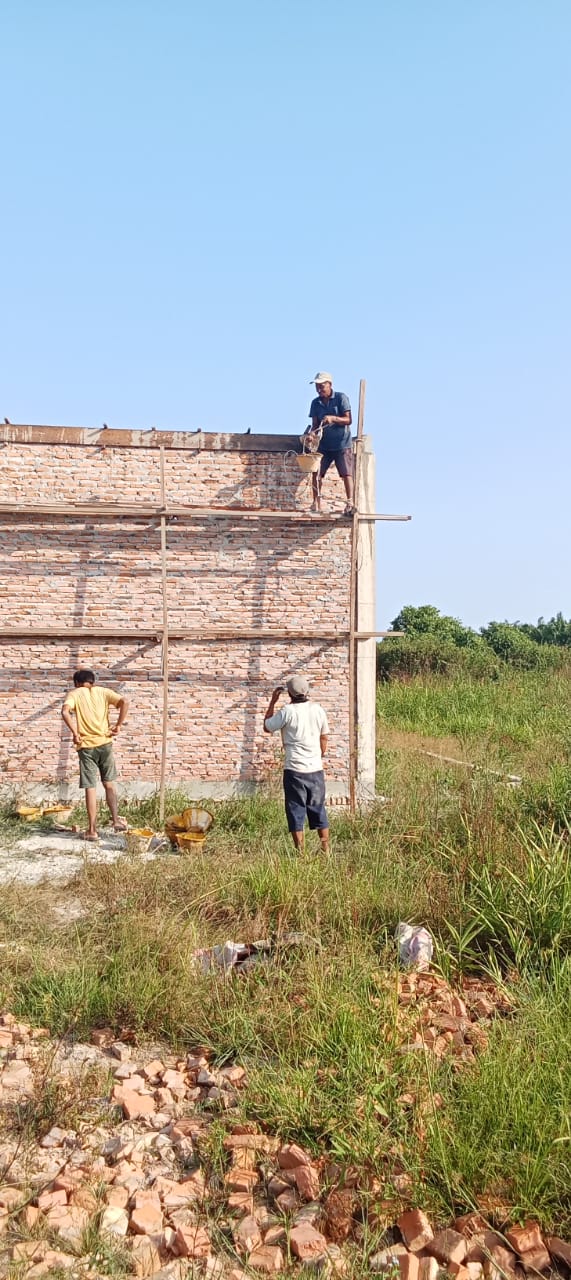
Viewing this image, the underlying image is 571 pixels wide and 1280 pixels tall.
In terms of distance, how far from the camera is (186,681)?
1133cm

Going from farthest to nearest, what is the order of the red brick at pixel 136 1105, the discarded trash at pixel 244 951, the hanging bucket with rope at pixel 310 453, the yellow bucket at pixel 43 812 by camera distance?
1. the hanging bucket with rope at pixel 310 453
2. the yellow bucket at pixel 43 812
3. the discarded trash at pixel 244 951
4. the red brick at pixel 136 1105

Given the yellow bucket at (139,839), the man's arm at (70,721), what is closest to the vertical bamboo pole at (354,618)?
the yellow bucket at (139,839)

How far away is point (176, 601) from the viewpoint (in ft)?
37.2

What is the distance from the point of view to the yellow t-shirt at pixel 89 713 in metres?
9.81

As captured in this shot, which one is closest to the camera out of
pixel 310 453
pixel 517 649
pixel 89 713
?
pixel 89 713

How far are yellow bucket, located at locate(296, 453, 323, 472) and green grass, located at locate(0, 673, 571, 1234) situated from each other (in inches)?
163

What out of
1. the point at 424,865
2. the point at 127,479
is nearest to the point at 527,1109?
the point at 424,865

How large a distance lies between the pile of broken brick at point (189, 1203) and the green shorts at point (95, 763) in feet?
17.4

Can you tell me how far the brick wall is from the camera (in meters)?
11.2

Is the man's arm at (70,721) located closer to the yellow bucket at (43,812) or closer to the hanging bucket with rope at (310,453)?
the yellow bucket at (43,812)

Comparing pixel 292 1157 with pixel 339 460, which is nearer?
pixel 292 1157

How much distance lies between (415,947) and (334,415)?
697 centimetres

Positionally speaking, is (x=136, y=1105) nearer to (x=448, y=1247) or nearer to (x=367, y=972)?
(x=367, y=972)

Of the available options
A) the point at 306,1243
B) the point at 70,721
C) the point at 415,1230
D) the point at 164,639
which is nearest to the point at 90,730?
the point at 70,721
